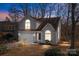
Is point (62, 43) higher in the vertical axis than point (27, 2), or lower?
lower

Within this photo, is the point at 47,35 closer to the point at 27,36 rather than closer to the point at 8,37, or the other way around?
the point at 27,36

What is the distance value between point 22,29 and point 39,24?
0.21 m

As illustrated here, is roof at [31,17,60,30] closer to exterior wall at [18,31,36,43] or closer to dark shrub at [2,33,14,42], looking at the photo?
exterior wall at [18,31,36,43]

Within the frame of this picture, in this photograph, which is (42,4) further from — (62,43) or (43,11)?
(62,43)

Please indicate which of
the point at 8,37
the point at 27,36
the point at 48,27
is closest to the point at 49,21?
the point at 48,27

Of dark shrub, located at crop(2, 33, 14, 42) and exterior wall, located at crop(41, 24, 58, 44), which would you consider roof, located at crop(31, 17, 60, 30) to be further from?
dark shrub, located at crop(2, 33, 14, 42)

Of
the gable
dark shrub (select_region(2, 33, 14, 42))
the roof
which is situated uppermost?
the roof

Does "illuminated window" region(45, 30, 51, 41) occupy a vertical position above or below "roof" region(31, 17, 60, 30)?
below

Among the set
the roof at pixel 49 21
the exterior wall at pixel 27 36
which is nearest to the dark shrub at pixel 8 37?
the exterior wall at pixel 27 36

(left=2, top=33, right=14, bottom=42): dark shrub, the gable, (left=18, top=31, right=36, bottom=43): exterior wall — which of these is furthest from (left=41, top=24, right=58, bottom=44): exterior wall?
(left=2, top=33, right=14, bottom=42): dark shrub

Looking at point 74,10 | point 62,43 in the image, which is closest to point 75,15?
point 74,10

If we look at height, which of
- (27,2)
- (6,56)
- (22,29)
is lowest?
(6,56)

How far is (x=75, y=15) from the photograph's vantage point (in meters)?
4.85

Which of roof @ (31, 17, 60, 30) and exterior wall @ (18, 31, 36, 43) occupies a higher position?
roof @ (31, 17, 60, 30)
